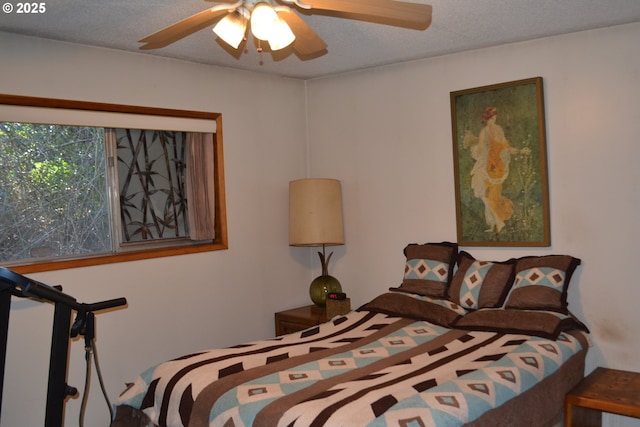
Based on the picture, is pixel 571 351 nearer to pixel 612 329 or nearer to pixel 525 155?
pixel 612 329

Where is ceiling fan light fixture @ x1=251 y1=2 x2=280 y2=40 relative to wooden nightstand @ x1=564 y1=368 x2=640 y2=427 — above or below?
above

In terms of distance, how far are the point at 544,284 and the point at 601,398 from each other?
70cm

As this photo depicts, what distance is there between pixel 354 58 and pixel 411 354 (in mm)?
2051

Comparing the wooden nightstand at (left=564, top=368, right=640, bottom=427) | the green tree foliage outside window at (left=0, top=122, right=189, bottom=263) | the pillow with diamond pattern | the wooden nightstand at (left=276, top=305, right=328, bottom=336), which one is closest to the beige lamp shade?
the wooden nightstand at (left=276, top=305, right=328, bottom=336)

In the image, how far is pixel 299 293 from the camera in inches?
185

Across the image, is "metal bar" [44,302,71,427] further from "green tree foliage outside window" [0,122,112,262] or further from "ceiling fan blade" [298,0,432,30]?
"ceiling fan blade" [298,0,432,30]

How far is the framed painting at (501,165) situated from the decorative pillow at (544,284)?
0.18 m

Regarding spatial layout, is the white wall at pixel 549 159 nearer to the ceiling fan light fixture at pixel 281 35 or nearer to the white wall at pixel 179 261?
the white wall at pixel 179 261

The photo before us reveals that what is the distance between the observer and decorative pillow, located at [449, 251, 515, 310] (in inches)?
139

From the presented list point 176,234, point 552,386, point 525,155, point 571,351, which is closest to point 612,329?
point 571,351

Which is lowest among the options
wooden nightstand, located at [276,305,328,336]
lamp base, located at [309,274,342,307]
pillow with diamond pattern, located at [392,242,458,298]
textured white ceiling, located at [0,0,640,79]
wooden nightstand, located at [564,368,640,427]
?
wooden nightstand, located at [564,368,640,427]

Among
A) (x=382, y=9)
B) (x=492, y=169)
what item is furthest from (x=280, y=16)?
(x=492, y=169)

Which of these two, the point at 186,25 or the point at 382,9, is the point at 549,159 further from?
the point at 186,25

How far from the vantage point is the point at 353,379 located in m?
2.58
